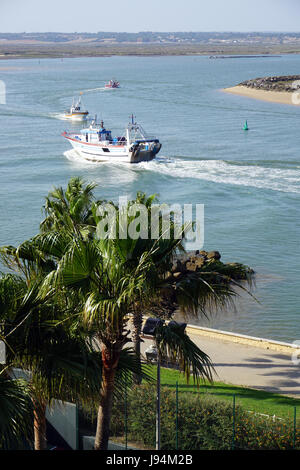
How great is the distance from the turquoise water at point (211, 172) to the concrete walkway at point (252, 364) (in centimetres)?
422

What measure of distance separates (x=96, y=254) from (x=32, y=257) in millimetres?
1646

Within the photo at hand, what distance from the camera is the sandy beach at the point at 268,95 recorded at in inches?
3952

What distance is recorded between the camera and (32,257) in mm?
11094

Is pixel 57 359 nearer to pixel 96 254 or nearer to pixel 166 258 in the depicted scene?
pixel 96 254

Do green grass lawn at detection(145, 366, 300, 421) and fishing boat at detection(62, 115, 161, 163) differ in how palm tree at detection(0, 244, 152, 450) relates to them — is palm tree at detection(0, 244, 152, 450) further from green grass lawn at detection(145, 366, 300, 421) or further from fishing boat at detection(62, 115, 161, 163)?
fishing boat at detection(62, 115, 161, 163)

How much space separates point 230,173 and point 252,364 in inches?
1349

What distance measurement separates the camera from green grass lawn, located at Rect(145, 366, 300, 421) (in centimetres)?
1524

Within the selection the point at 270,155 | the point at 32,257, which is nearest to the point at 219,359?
the point at 32,257

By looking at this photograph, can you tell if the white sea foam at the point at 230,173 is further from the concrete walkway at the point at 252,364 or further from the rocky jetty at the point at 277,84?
the rocky jetty at the point at 277,84

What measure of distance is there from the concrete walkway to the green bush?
2725mm

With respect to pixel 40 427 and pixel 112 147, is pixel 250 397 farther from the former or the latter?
pixel 112 147

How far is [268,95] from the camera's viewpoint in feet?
354

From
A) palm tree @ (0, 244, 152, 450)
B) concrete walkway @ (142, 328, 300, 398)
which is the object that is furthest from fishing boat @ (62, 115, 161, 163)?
palm tree @ (0, 244, 152, 450)

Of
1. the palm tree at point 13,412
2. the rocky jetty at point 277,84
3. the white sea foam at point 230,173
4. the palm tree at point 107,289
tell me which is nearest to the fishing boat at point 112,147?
the white sea foam at point 230,173
